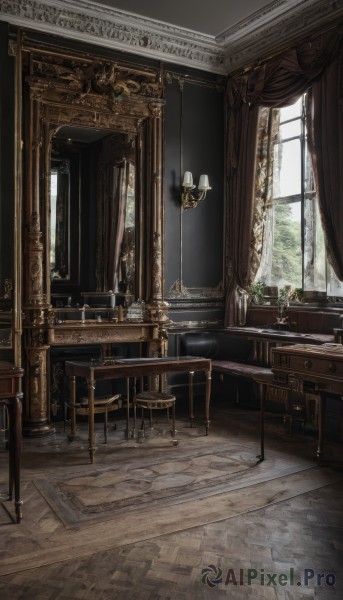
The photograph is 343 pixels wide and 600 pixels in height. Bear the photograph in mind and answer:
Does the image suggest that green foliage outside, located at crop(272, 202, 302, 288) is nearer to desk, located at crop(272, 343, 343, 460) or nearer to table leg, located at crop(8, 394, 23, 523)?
desk, located at crop(272, 343, 343, 460)

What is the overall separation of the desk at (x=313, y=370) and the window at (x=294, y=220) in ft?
4.91

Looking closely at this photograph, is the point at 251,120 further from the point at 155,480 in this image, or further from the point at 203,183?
the point at 155,480

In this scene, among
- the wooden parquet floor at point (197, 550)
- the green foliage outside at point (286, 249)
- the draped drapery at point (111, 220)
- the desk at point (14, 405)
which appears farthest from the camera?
the green foliage outside at point (286, 249)

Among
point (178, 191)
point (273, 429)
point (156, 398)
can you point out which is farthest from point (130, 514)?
point (178, 191)

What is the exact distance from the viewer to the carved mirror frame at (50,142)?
205 inches

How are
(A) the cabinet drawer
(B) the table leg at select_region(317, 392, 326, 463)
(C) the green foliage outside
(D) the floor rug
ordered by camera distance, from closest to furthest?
(D) the floor rug
(A) the cabinet drawer
(B) the table leg at select_region(317, 392, 326, 463)
(C) the green foliage outside

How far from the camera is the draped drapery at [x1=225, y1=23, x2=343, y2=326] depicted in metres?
5.14

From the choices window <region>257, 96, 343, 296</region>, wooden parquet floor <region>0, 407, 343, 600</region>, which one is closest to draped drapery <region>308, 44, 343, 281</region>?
window <region>257, 96, 343, 296</region>

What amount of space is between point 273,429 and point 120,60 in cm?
406

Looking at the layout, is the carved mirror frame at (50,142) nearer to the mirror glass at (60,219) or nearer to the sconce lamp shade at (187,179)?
the mirror glass at (60,219)

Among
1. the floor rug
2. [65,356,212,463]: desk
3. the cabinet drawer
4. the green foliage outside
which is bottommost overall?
the floor rug

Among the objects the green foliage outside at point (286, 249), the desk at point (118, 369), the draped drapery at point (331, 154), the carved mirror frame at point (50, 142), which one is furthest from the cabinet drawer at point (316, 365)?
the carved mirror frame at point (50, 142)

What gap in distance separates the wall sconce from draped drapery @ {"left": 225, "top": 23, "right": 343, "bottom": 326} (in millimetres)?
399

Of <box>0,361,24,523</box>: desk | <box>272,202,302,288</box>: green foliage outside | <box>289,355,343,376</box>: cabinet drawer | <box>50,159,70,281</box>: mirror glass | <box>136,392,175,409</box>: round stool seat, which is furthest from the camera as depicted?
<box>272,202,302,288</box>: green foliage outside
